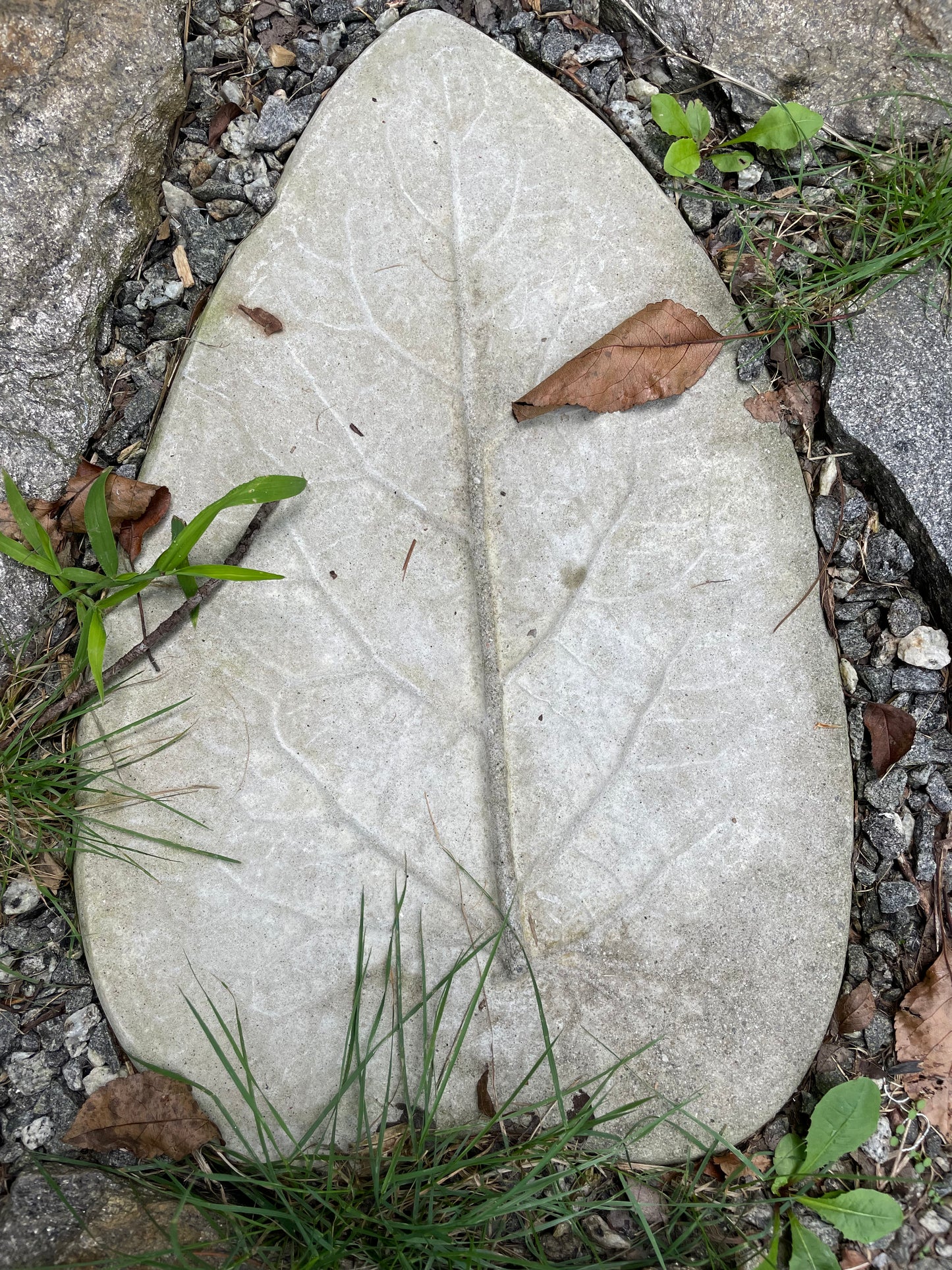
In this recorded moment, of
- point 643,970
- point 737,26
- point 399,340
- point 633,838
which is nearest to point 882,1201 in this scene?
point 643,970

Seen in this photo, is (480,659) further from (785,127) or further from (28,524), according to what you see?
(785,127)

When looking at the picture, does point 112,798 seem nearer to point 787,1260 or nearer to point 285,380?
point 285,380

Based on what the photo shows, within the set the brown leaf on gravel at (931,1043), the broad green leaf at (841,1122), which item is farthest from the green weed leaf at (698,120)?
the broad green leaf at (841,1122)

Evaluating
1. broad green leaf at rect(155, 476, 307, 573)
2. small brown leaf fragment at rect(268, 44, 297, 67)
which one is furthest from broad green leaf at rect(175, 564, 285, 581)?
small brown leaf fragment at rect(268, 44, 297, 67)

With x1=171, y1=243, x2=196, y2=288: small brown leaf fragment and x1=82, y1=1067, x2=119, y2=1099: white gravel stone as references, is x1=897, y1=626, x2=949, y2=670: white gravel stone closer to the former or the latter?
x1=171, y1=243, x2=196, y2=288: small brown leaf fragment

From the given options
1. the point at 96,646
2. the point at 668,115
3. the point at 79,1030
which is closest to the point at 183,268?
the point at 96,646
